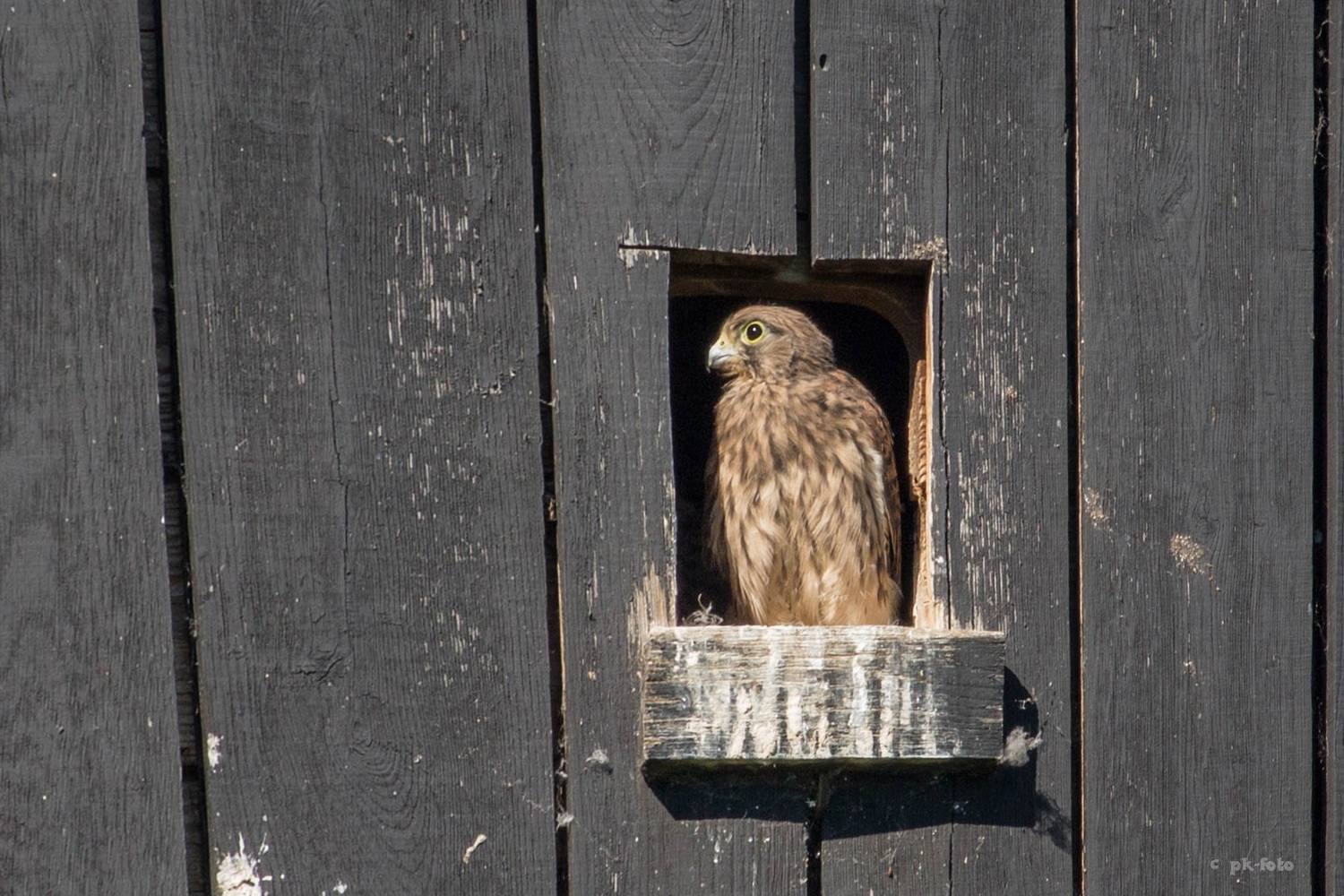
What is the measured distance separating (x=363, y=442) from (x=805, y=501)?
4.41ft

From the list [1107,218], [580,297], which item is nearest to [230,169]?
[580,297]

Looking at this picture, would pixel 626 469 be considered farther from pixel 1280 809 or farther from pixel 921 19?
pixel 1280 809

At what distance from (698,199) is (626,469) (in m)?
0.50

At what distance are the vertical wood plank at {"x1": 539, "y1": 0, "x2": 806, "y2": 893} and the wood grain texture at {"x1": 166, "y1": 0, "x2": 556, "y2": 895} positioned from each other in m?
0.07

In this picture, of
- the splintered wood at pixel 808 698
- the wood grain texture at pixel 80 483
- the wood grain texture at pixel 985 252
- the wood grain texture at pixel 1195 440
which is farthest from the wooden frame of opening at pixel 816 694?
the wood grain texture at pixel 80 483

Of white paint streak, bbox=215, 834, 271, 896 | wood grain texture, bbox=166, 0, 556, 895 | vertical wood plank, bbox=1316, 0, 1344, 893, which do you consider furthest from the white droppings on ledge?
vertical wood plank, bbox=1316, 0, 1344, 893

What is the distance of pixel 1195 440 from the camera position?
283 centimetres

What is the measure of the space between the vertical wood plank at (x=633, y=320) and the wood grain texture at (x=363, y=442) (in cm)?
7

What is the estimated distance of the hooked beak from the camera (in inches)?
152

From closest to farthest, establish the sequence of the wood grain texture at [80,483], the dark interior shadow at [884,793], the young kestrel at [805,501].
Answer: the wood grain texture at [80,483], the dark interior shadow at [884,793], the young kestrel at [805,501]

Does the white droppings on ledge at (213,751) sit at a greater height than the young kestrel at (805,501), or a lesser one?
lesser

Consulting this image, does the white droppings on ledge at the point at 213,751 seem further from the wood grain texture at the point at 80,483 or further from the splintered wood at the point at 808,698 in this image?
the splintered wood at the point at 808,698

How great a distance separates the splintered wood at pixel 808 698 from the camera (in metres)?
2.56

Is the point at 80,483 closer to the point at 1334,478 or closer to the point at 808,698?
the point at 808,698
